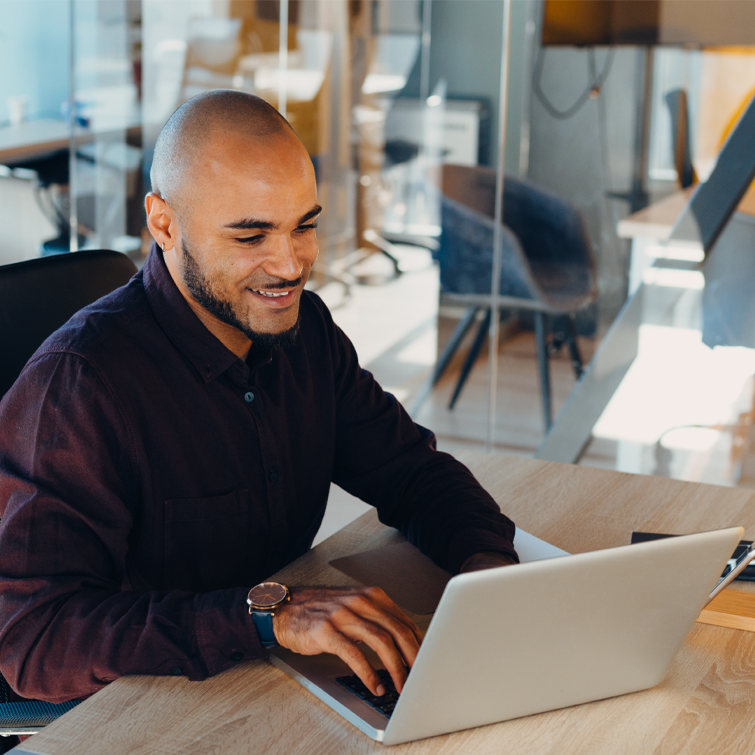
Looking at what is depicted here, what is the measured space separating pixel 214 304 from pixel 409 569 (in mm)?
418

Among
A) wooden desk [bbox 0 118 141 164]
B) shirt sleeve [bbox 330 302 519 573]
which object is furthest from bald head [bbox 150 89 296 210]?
wooden desk [bbox 0 118 141 164]

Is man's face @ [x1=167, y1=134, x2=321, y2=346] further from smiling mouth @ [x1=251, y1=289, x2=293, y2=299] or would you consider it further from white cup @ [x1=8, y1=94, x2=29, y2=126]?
white cup @ [x1=8, y1=94, x2=29, y2=126]

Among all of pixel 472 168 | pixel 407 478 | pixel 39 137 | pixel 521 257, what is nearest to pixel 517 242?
pixel 521 257

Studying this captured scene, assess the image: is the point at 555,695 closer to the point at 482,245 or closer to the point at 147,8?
the point at 482,245

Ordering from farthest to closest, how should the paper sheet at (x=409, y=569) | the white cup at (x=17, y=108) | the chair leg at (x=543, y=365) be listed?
1. the white cup at (x=17, y=108)
2. the chair leg at (x=543, y=365)
3. the paper sheet at (x=409, y=569)

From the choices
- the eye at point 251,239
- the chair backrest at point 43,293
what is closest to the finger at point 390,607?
the eye at point 251,239

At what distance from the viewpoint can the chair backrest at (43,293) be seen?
4.56 ft

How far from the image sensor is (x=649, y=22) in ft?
9.82

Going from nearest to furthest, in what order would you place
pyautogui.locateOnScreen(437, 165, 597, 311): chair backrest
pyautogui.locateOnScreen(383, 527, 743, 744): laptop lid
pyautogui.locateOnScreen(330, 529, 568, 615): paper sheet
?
pyautogui.locateOnScreen(383, 527, 743, 744): laptop lid < pyautogui.locateOnScreen(330, 529, 568, 615): paper sheet < pyautogui.locateOnScreen(437, 165, 597, 311): chair backrest

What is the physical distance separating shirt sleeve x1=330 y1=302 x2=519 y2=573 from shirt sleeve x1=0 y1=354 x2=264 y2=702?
1.10ft

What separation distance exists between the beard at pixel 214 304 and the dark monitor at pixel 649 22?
213 centimetres

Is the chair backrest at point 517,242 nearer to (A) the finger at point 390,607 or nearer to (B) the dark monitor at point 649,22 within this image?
(B) the dark monitor at point 649,22

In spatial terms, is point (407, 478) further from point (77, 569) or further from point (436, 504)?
point (77, 569)

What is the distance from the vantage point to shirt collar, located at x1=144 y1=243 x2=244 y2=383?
126cm
